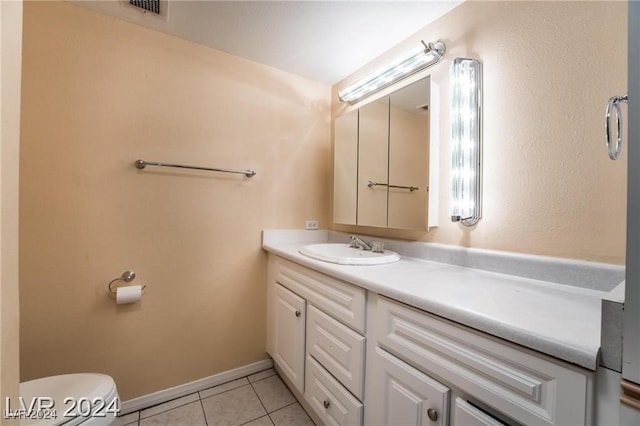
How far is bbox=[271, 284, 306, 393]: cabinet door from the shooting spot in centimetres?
142

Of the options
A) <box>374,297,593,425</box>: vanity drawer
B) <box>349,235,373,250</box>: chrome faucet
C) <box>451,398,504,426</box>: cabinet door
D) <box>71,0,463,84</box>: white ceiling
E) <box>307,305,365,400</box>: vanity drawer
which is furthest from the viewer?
<box>349,235,373,250</box>: chrome faucet

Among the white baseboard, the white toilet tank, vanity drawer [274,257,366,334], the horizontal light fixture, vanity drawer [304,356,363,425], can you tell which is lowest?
the white baseboard

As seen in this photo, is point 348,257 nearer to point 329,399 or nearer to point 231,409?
point 329,399

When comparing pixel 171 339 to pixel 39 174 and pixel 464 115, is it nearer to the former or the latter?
pixel 39 174

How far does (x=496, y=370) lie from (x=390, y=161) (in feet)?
3.90

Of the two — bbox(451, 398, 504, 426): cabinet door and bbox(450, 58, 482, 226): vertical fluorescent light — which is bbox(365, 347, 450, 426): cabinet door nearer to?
bbox(451, 398, 504, 426): cabinet door

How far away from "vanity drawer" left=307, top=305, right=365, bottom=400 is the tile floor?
1.43 ft

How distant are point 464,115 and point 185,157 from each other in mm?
1519

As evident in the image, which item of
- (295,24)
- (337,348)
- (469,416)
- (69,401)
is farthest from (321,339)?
(295,24)

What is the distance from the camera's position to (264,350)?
6.13ft

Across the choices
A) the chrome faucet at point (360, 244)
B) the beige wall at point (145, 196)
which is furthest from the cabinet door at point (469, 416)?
the beige wall at point (145, 196)

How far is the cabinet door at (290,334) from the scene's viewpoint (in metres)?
1.42

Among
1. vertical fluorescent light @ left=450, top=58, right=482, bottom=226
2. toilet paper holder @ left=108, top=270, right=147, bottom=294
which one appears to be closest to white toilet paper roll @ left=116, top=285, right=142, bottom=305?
toilet paper holder @ left=108, top=270, right=147, bottom=294

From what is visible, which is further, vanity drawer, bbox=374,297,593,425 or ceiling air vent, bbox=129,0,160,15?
ceiling air vent, bbox=129,0,160,15
